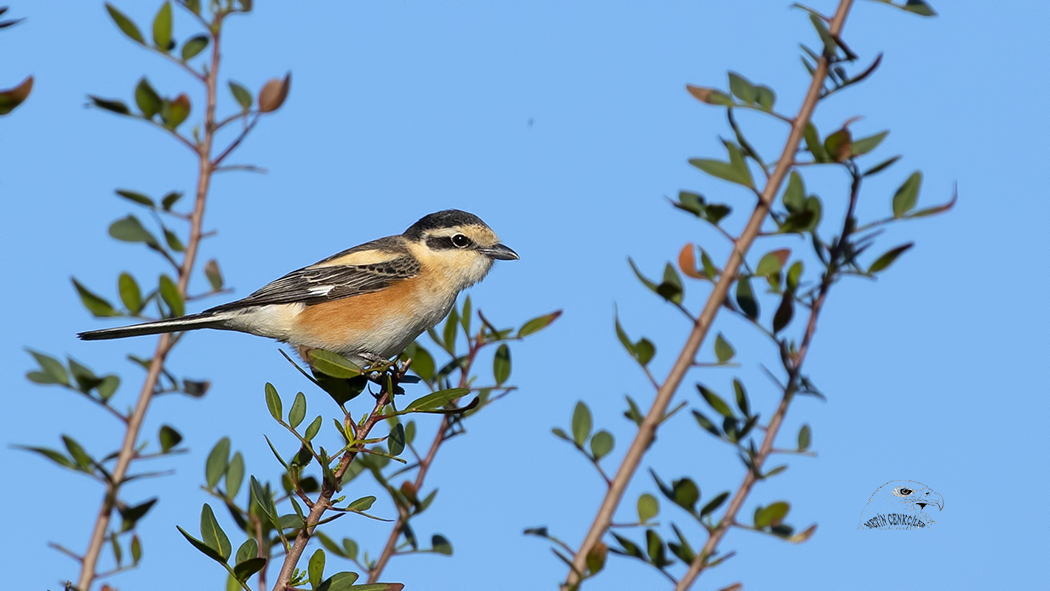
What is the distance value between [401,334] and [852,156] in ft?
13.3

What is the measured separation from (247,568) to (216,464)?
1.57m

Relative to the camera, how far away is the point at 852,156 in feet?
10.1

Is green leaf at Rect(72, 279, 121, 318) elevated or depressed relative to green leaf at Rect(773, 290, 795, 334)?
depressed

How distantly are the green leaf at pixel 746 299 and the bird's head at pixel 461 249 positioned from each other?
3862mm

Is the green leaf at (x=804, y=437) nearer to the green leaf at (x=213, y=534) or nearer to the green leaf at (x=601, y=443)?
the green leaf at (x=601, y=443)

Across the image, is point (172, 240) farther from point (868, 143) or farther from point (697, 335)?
point (868, 143)

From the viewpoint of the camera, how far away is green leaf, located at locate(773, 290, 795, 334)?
→ 3.06 metres

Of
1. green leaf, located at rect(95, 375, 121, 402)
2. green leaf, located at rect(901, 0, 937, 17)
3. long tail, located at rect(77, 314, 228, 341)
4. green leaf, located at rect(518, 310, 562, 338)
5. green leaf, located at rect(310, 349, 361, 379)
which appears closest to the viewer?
green leaf, located at rect(901, 0, 937, 17)

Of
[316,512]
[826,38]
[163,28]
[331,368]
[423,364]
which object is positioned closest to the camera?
[316,512]

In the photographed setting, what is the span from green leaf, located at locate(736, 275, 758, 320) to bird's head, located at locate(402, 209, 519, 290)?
3862mm

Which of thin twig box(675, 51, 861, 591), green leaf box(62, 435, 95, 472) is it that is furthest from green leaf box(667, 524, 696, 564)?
green leaf box(62, 435, 95, 472)

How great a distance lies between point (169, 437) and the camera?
4562mm

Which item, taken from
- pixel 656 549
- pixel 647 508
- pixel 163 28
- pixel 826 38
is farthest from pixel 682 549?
pixel 163 28

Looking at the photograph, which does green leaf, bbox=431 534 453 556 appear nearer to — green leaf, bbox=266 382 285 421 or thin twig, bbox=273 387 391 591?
thin twig, bbox=273 387 391 591
